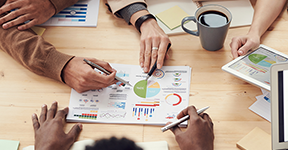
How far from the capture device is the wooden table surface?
0.74 meters

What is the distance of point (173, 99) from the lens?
81 cm

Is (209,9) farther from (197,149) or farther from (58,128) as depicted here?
(58,128)

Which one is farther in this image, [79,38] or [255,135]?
[79,38]

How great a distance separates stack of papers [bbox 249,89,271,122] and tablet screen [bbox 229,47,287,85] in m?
0.07

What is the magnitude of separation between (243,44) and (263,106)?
9.7 inches

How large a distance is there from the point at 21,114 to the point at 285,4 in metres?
1.16

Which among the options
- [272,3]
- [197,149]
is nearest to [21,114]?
[197,149]

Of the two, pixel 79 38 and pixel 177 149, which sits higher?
pixel 79 38

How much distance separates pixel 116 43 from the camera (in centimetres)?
99

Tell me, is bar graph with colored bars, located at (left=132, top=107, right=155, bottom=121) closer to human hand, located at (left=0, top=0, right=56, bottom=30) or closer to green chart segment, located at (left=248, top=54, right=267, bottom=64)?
green chart segment, located at (left=248, top=54, right=267, bottom=64)

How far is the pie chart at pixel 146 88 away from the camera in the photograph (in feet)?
2.70

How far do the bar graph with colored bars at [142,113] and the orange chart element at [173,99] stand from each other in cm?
6

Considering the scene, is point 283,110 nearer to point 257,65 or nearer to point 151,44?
point 257,65

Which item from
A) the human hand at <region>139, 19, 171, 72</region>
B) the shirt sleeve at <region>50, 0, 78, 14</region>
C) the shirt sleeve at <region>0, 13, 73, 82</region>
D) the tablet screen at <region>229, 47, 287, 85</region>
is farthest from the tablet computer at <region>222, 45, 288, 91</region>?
the shirt sleeve at <region>50, 0, 78, 14</region>
